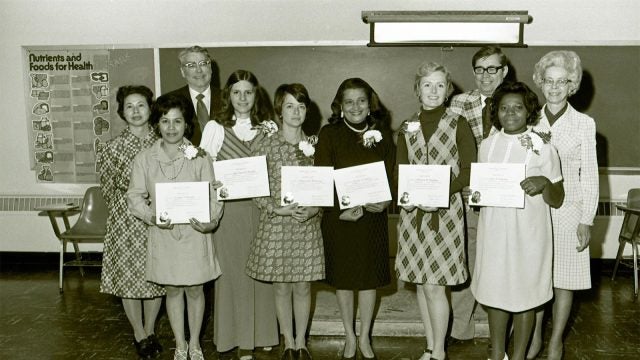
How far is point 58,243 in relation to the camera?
6371mm

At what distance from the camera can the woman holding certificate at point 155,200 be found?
3.29 meters

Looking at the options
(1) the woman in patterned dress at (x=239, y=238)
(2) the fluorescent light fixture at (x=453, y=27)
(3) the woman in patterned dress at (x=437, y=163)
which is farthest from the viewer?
(2) the fluorescent light fixture at (x=453, y=27)

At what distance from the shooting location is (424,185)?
122 inches

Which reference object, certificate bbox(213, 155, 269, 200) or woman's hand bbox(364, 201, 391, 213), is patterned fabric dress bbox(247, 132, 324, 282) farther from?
woman's hand bbox(364, 201, 391, 213)

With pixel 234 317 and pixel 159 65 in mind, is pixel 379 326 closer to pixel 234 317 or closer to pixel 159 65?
pixel 234 317

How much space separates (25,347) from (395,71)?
382cm

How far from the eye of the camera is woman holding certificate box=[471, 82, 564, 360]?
9.71 ft

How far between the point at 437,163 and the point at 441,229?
0.36m

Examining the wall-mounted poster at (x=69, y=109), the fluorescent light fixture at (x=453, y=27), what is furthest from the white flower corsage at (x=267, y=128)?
the wall-mounted poster at (x=69, y=109)

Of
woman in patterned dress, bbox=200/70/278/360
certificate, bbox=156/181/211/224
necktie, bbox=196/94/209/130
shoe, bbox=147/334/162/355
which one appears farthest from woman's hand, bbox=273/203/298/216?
shoe, bbox=147/334/162/355

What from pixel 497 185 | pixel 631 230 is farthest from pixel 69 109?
pixel 631 230

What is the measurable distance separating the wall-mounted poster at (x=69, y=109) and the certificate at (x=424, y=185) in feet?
12.5

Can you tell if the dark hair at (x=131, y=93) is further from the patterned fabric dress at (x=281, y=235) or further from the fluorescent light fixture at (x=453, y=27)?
the fluorescent light fixture at (x=453, y=27)

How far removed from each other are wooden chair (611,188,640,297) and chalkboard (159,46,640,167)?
15.7 inches
